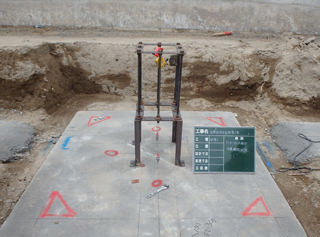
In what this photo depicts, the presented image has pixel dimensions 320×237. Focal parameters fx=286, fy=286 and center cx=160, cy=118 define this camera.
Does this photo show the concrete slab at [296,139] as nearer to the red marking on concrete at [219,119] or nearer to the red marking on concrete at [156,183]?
the red marking on concrete at [219,119]

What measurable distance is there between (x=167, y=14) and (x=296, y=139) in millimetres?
9245

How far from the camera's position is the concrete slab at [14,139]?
6.43 m

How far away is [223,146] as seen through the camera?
5504mm

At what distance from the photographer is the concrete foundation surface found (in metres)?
4.42

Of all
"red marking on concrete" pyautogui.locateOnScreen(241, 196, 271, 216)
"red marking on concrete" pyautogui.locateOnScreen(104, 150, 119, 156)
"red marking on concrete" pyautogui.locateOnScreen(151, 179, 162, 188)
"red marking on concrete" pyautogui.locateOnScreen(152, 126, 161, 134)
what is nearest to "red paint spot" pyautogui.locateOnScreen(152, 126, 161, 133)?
"red marking on concrete" pyautogui.locateOnScreen(152, 126, 161, 134)

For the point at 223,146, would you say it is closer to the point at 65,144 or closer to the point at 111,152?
the point at 111,152

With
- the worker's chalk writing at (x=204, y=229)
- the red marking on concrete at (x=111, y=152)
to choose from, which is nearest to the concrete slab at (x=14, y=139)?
the red marking on concrete at (x=111, y=152)

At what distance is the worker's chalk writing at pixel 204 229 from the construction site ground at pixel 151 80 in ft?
13.5

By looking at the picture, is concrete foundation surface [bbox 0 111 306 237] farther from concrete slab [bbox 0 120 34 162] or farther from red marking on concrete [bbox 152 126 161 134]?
concrete slab [bbox 0 120 34 162]

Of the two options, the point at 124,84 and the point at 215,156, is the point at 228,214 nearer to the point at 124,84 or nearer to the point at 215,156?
the point at 215,156

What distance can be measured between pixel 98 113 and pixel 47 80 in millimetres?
2375

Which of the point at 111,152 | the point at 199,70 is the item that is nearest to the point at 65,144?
the point at 111,152

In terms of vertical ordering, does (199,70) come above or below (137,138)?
above

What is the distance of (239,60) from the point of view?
31.9 ft
